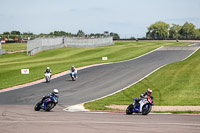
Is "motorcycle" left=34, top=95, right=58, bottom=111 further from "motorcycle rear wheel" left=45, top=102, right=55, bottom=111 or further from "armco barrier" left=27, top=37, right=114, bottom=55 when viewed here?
"armco barrier" left=27, top=37, right=114, bottom=55

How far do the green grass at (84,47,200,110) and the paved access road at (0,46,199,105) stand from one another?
1.47 metres

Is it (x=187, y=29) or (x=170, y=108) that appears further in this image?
(x=187, y=29)

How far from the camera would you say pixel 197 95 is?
25.3 meters

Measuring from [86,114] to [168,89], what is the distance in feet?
37.8

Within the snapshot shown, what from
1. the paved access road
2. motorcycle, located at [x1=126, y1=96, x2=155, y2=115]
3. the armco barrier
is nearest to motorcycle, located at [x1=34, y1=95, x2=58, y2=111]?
the paved access road

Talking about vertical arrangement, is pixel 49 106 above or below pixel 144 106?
below

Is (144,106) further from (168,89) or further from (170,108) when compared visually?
(168,89)

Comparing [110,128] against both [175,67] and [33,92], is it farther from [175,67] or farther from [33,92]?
[175,67]

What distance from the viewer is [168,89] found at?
28078mm

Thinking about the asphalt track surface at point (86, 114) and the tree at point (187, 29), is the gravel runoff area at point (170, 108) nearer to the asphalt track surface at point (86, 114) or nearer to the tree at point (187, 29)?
the asphalt track surface at point (86, 114)

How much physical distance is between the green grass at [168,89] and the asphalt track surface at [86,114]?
1555 millimetres

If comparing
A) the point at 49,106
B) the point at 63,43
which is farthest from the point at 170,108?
the point at 63,43

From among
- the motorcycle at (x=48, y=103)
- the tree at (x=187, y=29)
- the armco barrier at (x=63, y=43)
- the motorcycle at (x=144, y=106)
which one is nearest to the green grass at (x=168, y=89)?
the motorcycle at (x=48, y=103)

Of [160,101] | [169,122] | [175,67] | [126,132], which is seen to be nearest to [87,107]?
[160,101]
